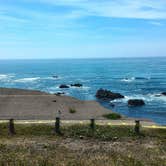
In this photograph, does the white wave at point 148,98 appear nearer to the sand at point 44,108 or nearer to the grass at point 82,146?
the sand at point 44,108

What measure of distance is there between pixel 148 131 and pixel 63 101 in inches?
774

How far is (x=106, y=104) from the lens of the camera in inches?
2053

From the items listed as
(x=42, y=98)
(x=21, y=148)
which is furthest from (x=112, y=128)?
(x=42, y=98)

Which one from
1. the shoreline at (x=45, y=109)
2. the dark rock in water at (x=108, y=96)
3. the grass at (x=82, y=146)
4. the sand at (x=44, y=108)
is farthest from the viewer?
the dark rock in water at (x=108, y=96)

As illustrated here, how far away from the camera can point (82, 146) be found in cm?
1711

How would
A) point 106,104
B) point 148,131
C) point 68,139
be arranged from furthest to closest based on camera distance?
1. point 106,104
2. point 148,131
3. point 68,139

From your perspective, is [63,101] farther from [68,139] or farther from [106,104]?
[68,139]

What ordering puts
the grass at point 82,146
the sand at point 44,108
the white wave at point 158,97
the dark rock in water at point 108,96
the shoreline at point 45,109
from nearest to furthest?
1. the grass at point 82,146
2. the shoreline at point 45,109
3. the sand at point 44,108
4. the white wave at point 158,97
5. the dark rock in water at point 108,96

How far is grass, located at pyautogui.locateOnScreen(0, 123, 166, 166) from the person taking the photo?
1406 cm

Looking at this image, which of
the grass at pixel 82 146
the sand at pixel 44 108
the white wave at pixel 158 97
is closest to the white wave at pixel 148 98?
the white wave at pixel 158 97

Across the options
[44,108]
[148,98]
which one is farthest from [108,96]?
[44,108]

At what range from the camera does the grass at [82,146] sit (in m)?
14.1

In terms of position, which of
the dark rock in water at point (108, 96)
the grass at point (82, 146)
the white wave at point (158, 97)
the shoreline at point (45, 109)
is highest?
the grass at point (82, 146)

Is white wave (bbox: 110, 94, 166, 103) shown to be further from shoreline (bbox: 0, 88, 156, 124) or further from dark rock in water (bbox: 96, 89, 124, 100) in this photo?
shoreline (bbox: 0, 88, 156, 124)
